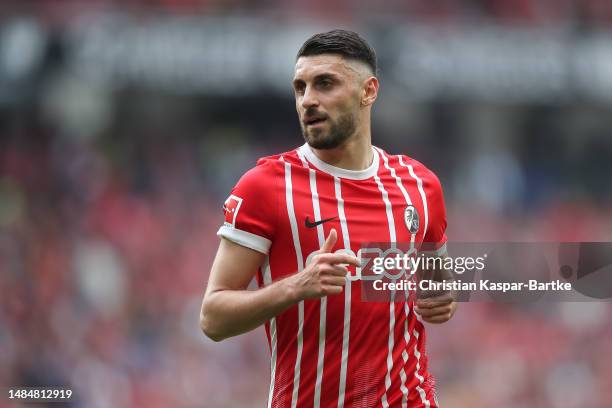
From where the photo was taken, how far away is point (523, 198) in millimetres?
14789

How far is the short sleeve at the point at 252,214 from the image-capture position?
3.81 m

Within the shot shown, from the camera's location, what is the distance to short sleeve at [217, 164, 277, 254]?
12.5 ft

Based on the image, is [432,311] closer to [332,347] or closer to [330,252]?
[332,347]

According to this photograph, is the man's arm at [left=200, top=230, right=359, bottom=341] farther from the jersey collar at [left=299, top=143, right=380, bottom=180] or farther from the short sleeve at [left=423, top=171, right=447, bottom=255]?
the short sleeve at [left=423, top=171, right=447, bottom=255]

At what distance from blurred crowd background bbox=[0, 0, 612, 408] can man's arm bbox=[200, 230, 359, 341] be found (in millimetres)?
7753

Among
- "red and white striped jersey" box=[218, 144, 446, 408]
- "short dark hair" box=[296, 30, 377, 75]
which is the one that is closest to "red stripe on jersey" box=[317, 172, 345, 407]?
"red and white striped jersey" box=[218, 144, 446, 408]

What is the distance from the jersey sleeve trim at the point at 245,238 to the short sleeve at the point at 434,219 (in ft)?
2.32

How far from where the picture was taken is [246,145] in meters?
15.1

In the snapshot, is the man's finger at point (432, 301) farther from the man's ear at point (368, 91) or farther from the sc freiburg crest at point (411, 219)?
the man's ear at point (368, 91)

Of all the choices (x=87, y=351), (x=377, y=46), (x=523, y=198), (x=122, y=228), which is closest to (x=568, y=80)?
(x=523, y=198)

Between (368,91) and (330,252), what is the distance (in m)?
0.84

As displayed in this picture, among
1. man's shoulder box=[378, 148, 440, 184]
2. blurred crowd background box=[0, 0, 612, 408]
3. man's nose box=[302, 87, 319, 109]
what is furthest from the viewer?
blurred crowd background box=[0, 0, 612, 408]

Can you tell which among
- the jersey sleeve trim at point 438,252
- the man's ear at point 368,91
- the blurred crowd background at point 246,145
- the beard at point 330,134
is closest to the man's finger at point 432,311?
the jersey sleeve trim at point 438,252

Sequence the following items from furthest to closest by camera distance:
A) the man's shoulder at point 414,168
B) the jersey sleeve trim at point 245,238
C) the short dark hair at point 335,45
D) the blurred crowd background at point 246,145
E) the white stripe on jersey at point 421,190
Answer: the blurred crowd background at point 246,145
the man's shoulder at point 414,168
the white stripe on jersey at point 421,190
the short dark hair at point 335,45
the jersey sleeve trim at point 245,238
